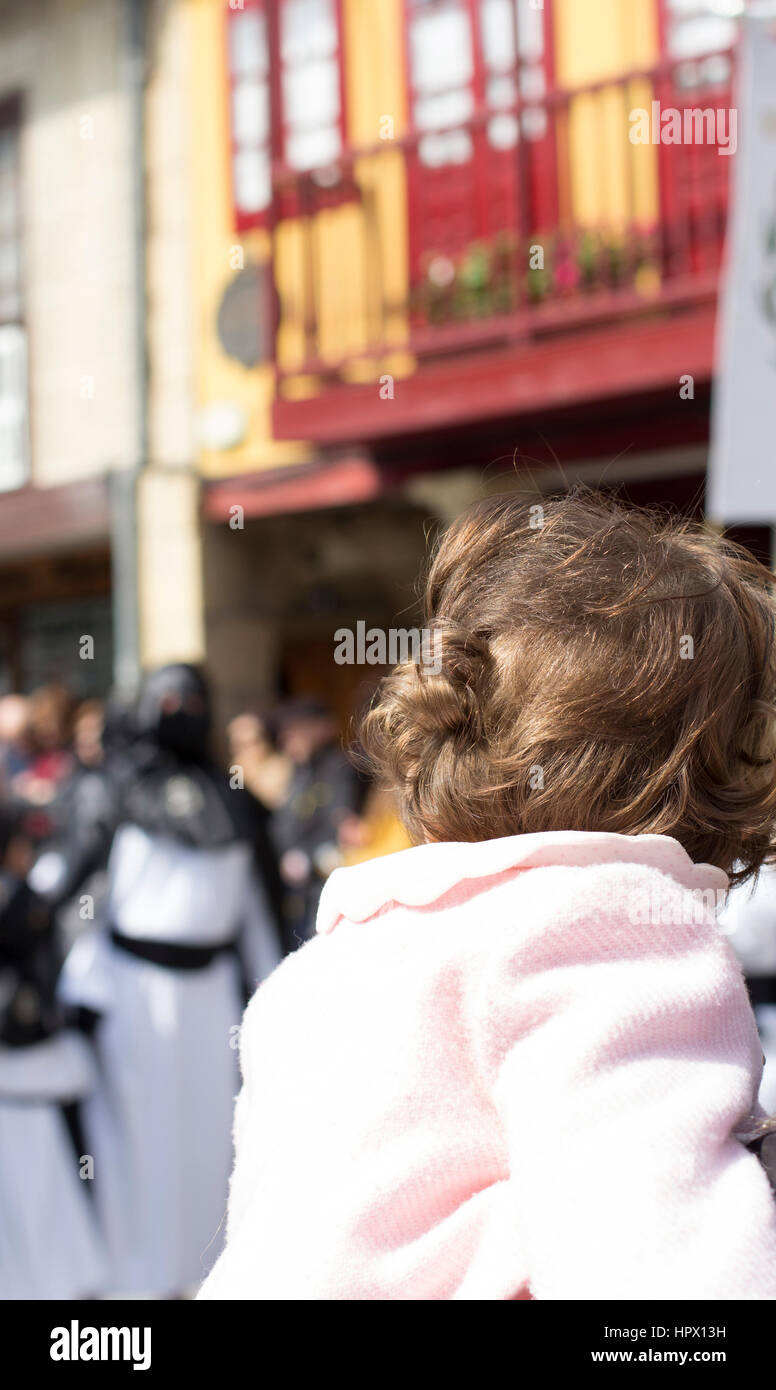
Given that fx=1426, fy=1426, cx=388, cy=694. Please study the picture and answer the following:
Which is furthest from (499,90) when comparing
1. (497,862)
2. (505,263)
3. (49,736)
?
(497,862)

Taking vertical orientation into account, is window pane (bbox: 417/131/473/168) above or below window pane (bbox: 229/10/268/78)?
below

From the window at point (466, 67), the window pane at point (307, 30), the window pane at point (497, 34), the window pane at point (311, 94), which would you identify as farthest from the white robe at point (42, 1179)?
the window pane at point (307, 30)

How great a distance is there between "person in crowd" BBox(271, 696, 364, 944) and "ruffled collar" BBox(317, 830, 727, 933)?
4.48 m

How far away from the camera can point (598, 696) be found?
101cm

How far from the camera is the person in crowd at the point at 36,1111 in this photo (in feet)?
13.5

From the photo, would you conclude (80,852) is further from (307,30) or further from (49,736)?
(307,30)

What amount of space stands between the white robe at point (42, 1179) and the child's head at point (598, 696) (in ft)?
11.2

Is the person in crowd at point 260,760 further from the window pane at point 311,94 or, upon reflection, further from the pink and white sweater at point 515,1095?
the pink and white sweater at point 515,1095

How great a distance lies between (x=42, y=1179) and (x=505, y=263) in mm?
4646

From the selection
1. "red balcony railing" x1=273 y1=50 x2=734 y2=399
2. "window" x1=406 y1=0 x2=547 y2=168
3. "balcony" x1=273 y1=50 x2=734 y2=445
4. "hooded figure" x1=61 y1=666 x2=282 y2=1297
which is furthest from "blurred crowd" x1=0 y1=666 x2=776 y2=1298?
"window" x1=406 y1=0 x2=547 y2=168

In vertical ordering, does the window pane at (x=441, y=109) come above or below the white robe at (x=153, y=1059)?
above

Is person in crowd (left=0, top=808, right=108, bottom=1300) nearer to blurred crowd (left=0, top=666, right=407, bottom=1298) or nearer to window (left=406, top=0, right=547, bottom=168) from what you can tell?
blurred crowd (left=0, top=666, right=407, bottom=1298)

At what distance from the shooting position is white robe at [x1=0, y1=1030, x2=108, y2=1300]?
4211mm
